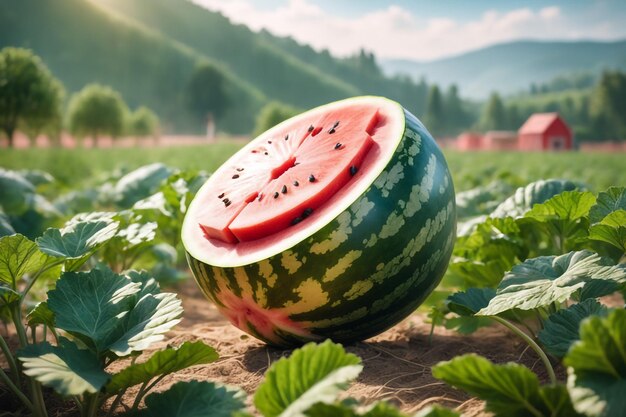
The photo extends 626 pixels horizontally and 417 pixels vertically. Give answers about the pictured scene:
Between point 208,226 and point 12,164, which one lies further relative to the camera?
point 12,164

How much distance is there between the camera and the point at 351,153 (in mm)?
1992

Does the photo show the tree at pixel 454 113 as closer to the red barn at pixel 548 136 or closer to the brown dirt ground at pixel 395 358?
the red barn at pixel 548 136

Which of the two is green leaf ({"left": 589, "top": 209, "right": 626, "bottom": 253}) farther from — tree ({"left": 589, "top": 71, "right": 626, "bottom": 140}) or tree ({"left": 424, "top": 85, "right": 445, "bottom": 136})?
Answer: tree ({"left": 424, "top": 85, "right": 445, "bottom": 136})

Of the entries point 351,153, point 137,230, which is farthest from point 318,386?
point 137,230

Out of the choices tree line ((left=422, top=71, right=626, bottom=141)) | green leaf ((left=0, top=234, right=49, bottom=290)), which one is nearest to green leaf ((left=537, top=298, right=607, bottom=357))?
green leaf ((left=0, top=234, right=49, bottom=290))

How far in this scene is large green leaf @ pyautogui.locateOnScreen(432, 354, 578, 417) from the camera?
1260 millimetres

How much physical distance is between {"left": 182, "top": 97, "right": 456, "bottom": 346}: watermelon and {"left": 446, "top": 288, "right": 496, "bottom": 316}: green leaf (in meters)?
0.15

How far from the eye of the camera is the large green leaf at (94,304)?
1.61 meters

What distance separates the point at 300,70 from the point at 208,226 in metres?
110

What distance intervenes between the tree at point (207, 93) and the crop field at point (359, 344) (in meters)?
77.6

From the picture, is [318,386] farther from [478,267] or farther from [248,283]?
[478,267]

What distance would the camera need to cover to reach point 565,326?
1599mm

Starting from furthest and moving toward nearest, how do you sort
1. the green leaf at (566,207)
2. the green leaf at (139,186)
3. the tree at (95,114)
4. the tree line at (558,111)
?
the tree line at (558,111) < the tree at (95,114) < the green leaf at (139,186) < the green leaf at (566,207)

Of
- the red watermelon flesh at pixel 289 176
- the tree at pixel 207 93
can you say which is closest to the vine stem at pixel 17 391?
the red watermelon flesh at pixel 289 176
